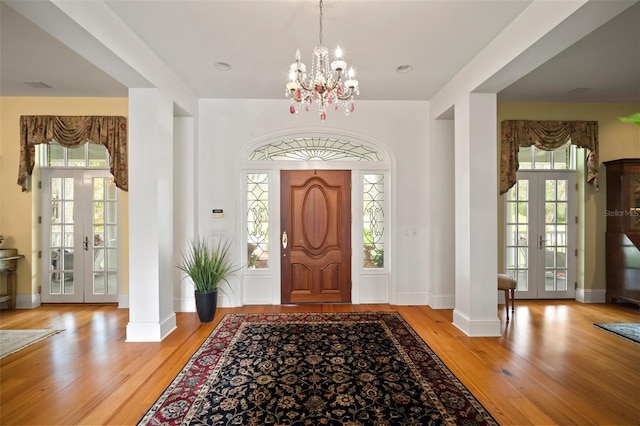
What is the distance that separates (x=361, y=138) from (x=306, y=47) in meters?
1.80

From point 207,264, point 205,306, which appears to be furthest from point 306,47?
point 205,306

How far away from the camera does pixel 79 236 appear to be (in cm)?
477

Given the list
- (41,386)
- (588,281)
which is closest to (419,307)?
(588,281)

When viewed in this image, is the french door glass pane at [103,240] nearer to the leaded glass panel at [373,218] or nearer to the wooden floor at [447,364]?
the wooden floor at [447,364]

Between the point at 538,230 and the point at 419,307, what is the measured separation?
238cm

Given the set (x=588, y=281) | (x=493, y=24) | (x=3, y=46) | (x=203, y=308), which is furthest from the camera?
(x=588, y=281)

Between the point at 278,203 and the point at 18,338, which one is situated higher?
the point at 278,203

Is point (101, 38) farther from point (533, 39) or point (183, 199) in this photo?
point (533, 39)

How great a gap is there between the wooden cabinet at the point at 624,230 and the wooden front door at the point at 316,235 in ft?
13.3

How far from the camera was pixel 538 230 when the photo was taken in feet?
16.3

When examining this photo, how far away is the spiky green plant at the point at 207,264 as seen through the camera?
3932 millimetres

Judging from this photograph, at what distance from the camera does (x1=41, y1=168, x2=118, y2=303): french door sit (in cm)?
474

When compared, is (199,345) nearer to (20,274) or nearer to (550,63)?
(20,274)

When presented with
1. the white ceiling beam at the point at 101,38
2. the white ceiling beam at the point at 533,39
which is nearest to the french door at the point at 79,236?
the white ceiling beam at the point at 101,38
